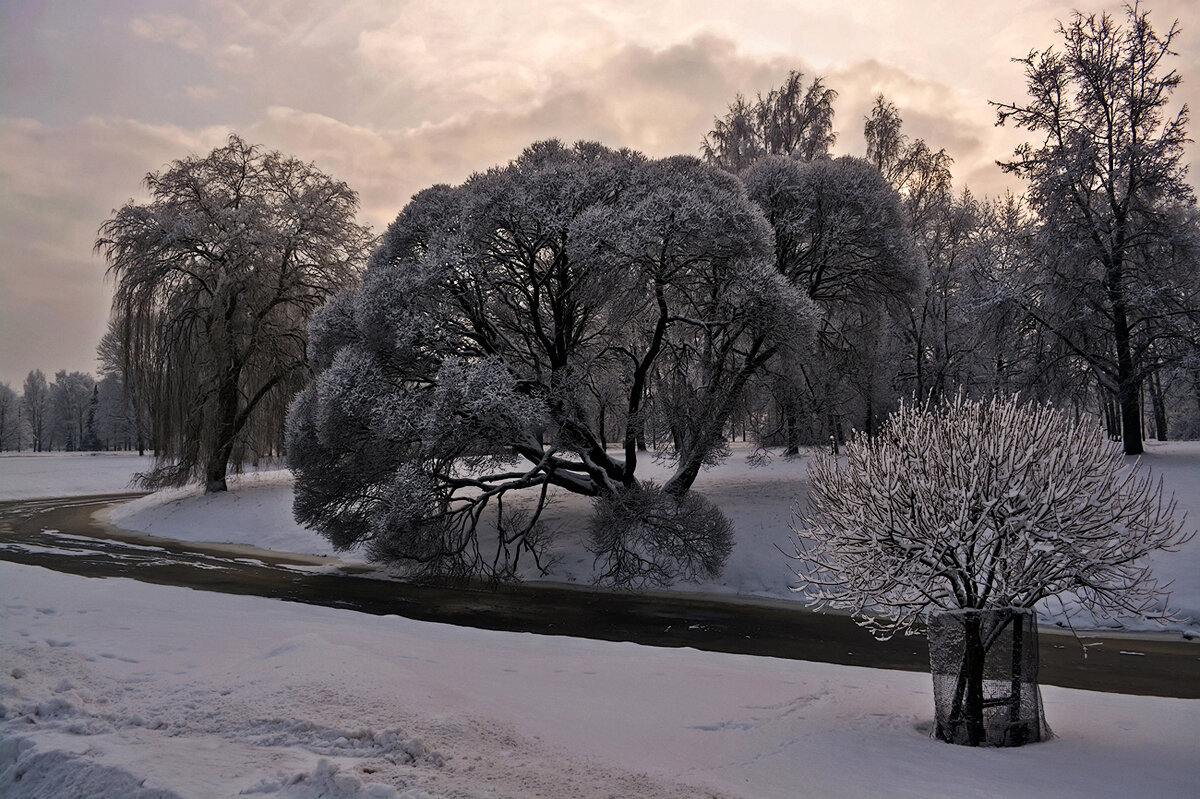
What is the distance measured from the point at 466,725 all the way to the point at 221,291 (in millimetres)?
25520

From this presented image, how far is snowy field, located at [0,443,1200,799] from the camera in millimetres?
4973

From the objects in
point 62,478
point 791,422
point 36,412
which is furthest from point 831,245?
point 36,412

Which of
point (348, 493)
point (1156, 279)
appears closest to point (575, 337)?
point (348, 493)

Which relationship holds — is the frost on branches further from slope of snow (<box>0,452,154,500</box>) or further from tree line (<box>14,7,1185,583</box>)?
slope of snow (<box>0,452,154,500</box>)

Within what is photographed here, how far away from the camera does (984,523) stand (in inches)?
269

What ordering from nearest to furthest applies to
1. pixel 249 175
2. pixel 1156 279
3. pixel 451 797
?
1. pixel 451 797
2. pixel 1156 279
3. pixel 249 175

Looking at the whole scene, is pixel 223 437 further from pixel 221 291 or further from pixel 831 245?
pixel 831 245

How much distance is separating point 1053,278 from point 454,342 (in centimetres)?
1723

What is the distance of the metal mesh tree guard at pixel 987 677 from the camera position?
6969 mm

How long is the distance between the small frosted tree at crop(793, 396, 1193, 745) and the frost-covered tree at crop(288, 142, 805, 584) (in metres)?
9.95

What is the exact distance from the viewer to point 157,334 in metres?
27.4

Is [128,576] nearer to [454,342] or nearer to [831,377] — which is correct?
[454,342]

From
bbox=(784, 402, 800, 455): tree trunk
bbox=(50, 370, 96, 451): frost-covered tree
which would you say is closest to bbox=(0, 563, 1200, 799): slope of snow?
bbox=(784, 402, 800, 455): tree trunk

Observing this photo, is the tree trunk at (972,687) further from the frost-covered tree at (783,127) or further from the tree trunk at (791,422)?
the frost-covered tree at (783,127)
